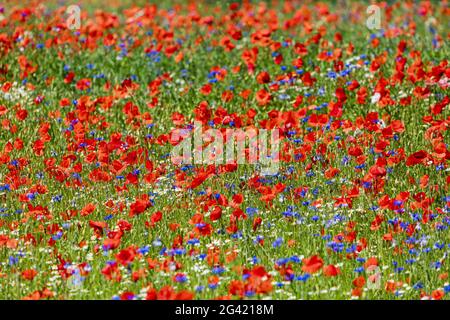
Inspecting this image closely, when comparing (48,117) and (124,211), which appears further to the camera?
(48,117)

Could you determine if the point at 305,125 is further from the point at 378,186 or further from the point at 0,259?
the point at 0,259

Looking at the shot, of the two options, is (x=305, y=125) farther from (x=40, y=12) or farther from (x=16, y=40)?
(x=40, y=12)

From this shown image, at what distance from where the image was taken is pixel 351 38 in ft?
33.9

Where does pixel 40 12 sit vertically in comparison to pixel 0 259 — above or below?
above

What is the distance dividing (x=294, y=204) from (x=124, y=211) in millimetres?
1077

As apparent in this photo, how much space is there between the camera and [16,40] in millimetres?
9703

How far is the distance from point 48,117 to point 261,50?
2.50m

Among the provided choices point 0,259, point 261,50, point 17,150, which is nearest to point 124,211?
point 0,259

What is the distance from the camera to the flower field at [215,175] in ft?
16.5

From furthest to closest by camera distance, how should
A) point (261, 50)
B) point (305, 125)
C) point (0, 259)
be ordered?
1. point (261, 50)
2. point (305, 125)
3. point (0, 259)

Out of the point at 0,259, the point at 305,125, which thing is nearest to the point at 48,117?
the point at 305,125

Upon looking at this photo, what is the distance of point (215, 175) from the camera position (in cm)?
647

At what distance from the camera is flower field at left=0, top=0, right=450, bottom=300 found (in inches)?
198

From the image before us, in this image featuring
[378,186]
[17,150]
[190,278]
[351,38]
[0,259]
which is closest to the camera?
[190,278]
